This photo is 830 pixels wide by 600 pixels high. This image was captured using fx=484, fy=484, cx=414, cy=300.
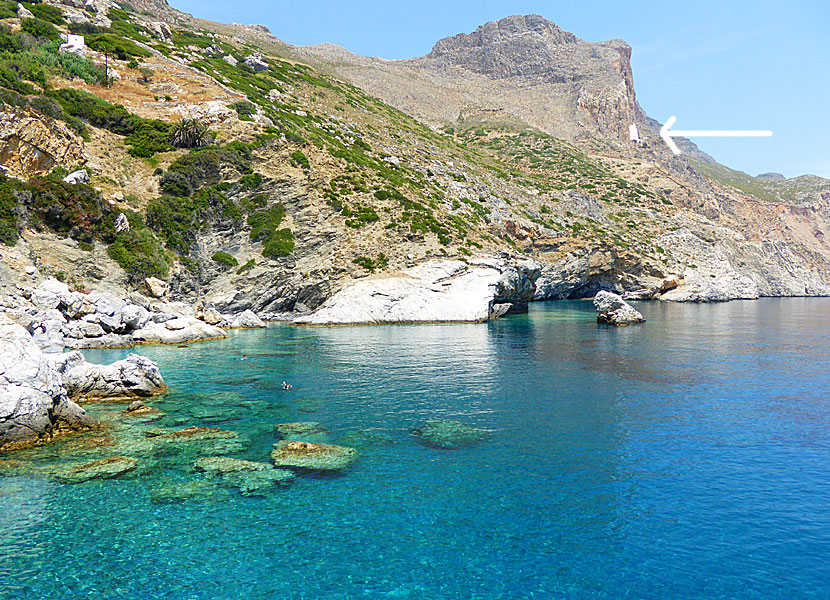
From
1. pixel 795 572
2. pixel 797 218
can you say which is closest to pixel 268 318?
pixel 795 572

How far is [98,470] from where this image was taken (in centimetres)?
1638

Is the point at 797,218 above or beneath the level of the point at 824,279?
above

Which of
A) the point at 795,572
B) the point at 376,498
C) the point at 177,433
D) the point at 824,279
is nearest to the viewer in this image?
the point at 795,572

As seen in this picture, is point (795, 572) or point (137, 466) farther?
point (137, 466)

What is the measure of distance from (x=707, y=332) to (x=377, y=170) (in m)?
56.6

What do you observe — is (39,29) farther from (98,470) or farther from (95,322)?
(98,470)

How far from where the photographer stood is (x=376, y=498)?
581 inches

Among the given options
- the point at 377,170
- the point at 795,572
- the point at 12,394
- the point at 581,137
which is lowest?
the point at 795,572

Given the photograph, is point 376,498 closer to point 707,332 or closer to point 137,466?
point 137,466

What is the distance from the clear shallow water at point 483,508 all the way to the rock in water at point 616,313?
31783 mm

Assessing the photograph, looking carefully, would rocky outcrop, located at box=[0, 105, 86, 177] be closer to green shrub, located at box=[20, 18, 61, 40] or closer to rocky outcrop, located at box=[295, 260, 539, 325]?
green shrub, located at box=[20, 18, 61, 40]

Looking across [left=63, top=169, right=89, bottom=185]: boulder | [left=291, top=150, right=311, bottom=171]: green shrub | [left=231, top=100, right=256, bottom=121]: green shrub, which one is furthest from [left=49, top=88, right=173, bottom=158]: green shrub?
[left=291, top=150, right=311, bottom=171]: green shrub

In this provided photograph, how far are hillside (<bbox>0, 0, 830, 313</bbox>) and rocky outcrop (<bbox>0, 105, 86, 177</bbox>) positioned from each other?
18cm

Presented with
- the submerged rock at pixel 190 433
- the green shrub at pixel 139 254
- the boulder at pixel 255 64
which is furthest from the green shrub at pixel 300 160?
the submerged rock at pixel 190 433
